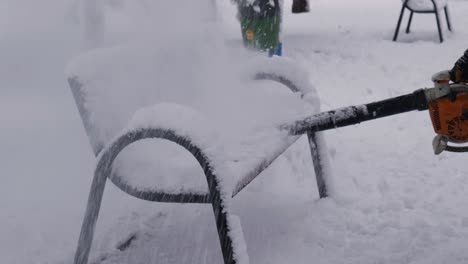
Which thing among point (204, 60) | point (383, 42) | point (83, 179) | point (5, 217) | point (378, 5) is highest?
point (204, 60)

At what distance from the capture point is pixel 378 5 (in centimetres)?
1109

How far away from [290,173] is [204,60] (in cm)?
93

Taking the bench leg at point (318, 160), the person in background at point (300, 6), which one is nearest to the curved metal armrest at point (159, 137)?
the bench leg at point (318, 160)

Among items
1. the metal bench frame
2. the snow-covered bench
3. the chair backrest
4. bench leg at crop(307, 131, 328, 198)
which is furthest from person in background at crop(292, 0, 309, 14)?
Result: the metal bench frame

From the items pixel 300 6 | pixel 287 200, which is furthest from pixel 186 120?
pixel 300 6

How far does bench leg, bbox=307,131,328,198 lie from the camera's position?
270 centimetres

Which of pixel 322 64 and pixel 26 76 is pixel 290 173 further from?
pixel 26 76

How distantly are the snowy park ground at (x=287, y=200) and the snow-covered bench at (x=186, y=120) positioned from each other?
0.37m

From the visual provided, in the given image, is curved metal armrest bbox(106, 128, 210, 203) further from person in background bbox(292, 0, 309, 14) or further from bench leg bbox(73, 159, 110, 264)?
person in background bbox(292, 0, 309, 14)

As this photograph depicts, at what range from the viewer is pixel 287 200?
9.46 feet

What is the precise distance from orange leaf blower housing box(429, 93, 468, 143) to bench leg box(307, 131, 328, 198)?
2.56ft

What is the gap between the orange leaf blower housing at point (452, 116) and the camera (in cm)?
190

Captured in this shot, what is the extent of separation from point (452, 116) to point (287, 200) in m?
1.18

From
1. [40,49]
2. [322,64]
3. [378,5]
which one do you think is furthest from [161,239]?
[378,5]
